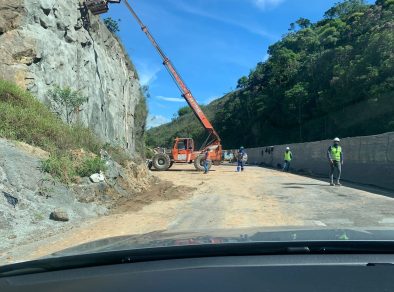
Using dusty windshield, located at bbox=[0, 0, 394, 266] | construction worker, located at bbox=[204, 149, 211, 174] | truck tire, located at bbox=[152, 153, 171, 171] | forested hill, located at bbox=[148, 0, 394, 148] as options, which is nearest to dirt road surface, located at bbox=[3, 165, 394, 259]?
dusty windshield, located at bbox=[0, 0, 394, 266]

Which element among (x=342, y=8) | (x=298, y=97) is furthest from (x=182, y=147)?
(x=342, y=8)

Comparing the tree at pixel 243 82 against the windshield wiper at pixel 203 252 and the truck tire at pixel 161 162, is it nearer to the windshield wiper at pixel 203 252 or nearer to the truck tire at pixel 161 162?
the truck tire at pixel 161 162

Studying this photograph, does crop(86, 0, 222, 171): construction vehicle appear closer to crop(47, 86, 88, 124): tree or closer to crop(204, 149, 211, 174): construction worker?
crop(204, 149, 211, 174): construction worker

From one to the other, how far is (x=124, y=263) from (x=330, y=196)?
47.5ft

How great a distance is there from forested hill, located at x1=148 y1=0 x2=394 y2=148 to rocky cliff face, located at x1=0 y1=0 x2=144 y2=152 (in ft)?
77.2

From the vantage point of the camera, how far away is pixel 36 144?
15.3m

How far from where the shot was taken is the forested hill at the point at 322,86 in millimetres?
48656

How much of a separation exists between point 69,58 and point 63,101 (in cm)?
451

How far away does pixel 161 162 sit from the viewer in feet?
119

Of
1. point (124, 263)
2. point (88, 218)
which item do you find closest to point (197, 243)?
point (124, 263)

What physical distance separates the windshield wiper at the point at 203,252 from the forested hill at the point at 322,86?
45.2 metres

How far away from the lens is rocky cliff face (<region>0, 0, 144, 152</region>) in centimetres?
2155

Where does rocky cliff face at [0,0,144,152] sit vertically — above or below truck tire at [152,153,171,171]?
above

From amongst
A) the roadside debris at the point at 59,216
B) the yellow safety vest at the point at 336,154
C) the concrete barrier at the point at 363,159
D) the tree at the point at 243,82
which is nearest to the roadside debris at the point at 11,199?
the roadside debris at the point at 59,216
